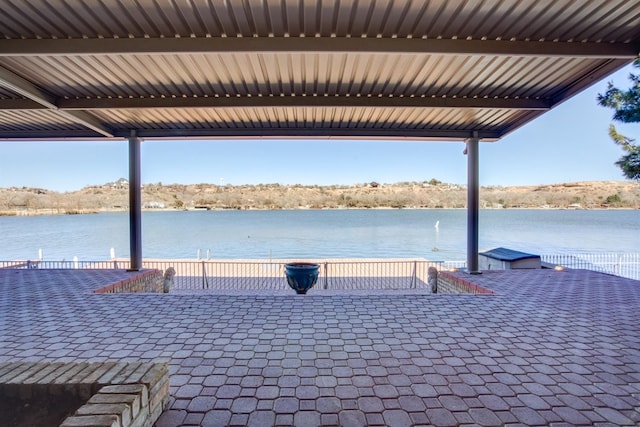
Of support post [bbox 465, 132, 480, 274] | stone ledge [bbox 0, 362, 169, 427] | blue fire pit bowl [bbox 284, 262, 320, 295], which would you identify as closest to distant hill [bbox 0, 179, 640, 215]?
support post [bbox 465, 132, 480, 274]

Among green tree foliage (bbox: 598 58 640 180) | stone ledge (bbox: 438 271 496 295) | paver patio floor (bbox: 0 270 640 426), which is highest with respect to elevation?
green tree foliage (bbox: 598 58 640 180)

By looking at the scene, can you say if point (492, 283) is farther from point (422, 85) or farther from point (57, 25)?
point (57, 25)

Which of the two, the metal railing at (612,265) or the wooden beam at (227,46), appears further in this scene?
the metal railing at (612,265)

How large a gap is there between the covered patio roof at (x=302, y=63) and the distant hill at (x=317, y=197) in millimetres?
61767

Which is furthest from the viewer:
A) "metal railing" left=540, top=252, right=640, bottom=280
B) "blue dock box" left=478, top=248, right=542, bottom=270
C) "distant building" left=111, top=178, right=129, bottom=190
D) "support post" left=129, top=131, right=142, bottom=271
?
"distant building" left=111, top=178, right=129, bottom=190

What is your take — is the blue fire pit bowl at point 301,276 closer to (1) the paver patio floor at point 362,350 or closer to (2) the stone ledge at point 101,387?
(1) the paver patio floor at point 362,350

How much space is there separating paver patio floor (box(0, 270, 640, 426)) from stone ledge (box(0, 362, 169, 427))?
0.26 meters

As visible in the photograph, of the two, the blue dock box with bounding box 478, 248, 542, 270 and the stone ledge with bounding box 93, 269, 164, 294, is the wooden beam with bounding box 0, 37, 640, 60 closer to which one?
the stone ledge with bounding box 93, 269, 164, 294

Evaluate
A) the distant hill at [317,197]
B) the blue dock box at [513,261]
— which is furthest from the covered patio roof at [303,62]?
the distant hill at [317,197]

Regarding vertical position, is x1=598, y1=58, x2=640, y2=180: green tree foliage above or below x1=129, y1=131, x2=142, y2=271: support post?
above

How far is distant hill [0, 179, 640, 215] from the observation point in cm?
6362

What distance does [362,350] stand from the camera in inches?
129

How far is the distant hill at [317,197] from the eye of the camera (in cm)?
6362

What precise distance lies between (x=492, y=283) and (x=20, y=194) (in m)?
72.1
